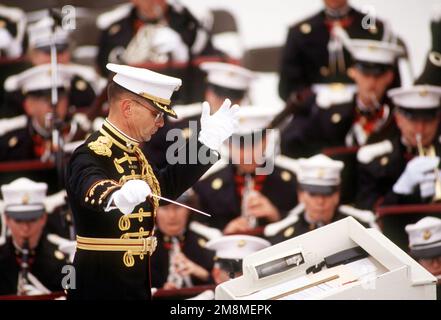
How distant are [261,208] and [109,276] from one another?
151 cm

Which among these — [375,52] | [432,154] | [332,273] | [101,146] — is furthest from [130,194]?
[375,52]

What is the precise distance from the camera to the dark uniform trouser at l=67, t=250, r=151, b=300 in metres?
3.93

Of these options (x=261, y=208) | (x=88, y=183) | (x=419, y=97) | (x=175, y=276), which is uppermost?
(x=88, y=183)

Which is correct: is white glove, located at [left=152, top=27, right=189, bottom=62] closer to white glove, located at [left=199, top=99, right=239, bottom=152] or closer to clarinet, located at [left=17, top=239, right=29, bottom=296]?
clarinet, located at [left=17, top=239, right=29, bottom=296]

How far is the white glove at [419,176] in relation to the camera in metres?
5.29

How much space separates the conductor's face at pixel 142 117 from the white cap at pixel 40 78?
5.86ft

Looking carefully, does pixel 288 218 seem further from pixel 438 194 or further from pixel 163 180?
pixel 163 180

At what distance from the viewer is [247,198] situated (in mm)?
5383

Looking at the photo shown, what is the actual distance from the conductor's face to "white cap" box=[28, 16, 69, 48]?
184 centimetres

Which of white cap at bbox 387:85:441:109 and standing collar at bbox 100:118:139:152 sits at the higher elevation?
standing collar at bbox 100:118:139:152

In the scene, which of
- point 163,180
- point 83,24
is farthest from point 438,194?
point 83,24

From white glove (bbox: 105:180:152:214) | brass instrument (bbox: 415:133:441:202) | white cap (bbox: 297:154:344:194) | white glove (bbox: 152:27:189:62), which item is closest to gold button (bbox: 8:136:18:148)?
white glove (bbox: 152:27:189:62)

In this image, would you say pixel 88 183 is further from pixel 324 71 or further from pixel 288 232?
pixel 324 71

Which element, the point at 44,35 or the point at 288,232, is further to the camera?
the point at 44,35
